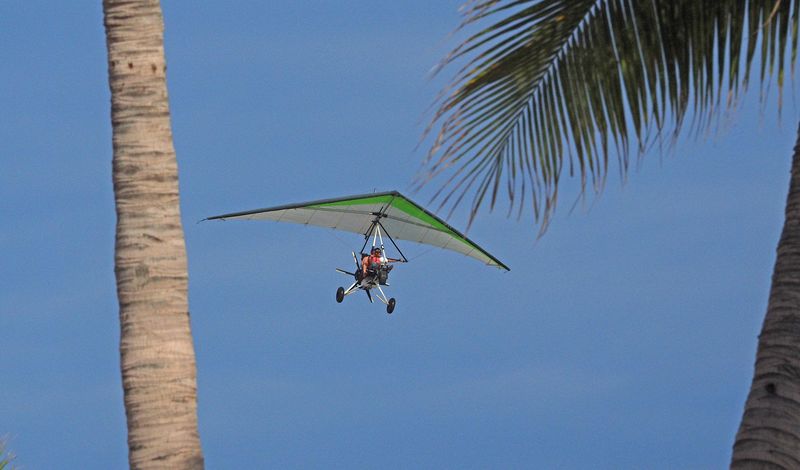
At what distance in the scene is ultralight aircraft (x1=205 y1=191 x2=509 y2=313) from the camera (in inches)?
862

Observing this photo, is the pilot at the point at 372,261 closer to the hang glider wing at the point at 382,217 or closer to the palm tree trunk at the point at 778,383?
the hang glider wing at the point at 382,217

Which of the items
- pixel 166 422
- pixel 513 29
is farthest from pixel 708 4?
pixel 166 422

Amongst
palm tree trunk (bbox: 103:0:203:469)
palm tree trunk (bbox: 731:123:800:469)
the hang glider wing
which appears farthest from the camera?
the hang glider wing

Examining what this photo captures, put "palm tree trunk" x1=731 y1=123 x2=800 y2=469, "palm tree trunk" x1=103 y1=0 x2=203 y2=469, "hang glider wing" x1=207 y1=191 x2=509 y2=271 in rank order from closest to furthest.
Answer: "palm tree trunk" x1=731 y1=123 x2=800 y2=469 < "palm tree trunk" x1=103 y1=0 x2=203 y2=469 < "hang glider wing" x1=207 y1=191 x2=509 y2=271

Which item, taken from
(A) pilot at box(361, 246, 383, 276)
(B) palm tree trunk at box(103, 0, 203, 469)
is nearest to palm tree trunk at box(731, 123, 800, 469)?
(B) palm tree trunk at box(103, 0, 203, 469)

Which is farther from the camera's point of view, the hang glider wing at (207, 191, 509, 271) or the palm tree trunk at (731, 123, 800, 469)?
the hang glider wing at (207, 191, 509, 271)

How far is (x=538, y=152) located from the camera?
7.33 meters

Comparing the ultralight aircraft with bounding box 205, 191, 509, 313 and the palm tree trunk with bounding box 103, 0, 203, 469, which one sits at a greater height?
the ultralight aircraft with bounding box 205, 191, 509, 313

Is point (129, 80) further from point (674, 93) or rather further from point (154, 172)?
point (674, 93)

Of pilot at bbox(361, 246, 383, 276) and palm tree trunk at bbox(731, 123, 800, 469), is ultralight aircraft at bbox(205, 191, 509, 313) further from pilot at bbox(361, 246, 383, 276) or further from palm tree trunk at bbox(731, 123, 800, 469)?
palm tree trunk at bbox(731, 123, 800, 469)

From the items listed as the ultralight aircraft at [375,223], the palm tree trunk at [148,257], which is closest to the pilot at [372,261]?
the ultralight aircraft at [375,223]

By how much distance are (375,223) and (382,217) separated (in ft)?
0.96

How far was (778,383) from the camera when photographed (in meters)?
6.15

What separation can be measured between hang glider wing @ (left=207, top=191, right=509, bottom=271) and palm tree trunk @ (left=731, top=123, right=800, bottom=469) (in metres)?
14.2
